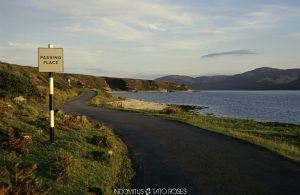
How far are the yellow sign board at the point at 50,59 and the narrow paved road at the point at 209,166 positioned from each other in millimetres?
3996

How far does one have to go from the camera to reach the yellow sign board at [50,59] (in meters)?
11.7

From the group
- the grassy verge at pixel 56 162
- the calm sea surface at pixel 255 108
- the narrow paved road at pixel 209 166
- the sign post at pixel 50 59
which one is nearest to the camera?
the grassy verge at pixel 56 162

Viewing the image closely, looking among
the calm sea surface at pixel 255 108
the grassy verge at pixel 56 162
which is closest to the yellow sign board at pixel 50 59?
the grassy verge at pixel 56 162

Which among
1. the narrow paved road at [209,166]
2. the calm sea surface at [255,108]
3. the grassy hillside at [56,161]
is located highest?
the grassy hillside at [56,161]

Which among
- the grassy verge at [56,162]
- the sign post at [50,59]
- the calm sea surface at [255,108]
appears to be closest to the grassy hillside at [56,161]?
the grassy verge at [56,162]

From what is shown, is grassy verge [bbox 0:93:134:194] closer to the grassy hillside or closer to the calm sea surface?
→ the grassy hillside

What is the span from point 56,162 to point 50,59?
361 cm

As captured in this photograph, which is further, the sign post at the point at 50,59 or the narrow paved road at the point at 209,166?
the sign post at the point at 50,59

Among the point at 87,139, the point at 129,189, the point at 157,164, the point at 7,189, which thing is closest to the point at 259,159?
the point at 157,164

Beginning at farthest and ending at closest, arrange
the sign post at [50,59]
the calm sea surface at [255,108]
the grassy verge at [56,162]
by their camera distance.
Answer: the calm sea surface at [255,108] → the sign post at [50,59] → the grassy verge at [56,162]

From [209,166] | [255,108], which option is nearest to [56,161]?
[209,166]

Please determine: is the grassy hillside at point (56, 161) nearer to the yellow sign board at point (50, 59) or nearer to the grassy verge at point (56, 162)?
the grassy verge at point (56, 162)

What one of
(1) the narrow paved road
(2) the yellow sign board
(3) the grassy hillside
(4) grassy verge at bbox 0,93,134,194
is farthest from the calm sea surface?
(2) the yellow sign board

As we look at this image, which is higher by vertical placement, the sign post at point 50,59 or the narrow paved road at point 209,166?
the sign post at point 50,59
